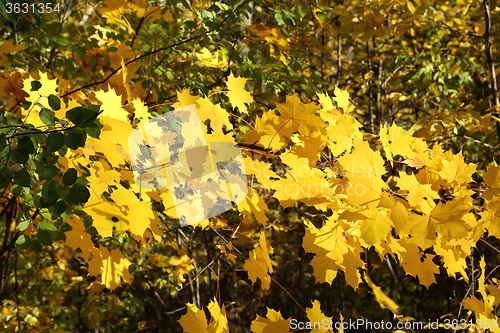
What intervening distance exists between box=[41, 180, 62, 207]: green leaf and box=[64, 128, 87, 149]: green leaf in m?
0.15

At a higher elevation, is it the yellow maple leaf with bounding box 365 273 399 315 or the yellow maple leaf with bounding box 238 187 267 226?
the yellow maple leaf with bounding box 238 187 267 226

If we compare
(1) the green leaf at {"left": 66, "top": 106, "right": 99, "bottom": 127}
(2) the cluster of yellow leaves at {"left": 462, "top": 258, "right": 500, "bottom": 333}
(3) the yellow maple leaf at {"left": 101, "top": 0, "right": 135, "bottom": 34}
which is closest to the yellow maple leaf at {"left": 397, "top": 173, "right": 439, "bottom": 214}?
(2) the cluster of yellow leaves at {"left": 462, "top": 258, "right": 500, "bottom": 333}

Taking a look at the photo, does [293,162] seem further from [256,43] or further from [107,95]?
[256,43]

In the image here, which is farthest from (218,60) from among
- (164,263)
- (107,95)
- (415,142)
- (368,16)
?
(164,263)

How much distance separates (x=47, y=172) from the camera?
1034mm

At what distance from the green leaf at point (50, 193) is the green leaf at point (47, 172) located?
2 centimetres

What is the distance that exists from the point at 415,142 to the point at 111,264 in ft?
3.85

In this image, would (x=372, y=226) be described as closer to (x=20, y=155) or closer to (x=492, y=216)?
(x=492, y=216)

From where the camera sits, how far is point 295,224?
388 centimetres

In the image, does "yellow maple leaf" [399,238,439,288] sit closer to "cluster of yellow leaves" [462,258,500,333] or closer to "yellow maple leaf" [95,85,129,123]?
"cluster of yellow leaves" [462,258,500,333]

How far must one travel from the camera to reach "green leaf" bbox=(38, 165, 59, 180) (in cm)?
102

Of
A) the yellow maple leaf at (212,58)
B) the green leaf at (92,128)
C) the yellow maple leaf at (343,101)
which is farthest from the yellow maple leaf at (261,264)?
the yellow maple leaf at (212,58)

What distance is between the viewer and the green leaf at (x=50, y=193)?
97 cm

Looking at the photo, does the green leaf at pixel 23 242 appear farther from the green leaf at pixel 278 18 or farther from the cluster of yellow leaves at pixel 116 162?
the green leaf at pixel 278 18
